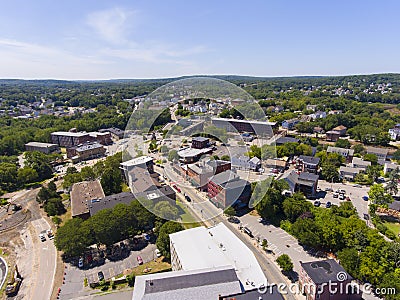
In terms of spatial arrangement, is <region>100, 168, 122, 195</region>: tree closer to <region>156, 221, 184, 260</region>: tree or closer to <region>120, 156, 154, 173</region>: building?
<region>120, 156, 154, 173</region>: building

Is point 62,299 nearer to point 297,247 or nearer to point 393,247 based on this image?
point 297,247

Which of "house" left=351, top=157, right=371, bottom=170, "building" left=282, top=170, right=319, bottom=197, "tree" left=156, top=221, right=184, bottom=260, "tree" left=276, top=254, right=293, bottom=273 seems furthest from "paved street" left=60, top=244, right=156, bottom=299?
"house" left=351, top=157, right=371, bottom=170

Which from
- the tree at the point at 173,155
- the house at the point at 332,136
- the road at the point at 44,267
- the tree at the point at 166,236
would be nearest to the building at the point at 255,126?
the tree at the point at 173,155

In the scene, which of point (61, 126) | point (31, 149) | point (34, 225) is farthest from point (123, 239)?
point (61, 126)

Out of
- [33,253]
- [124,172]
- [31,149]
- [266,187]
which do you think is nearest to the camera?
[33,253]

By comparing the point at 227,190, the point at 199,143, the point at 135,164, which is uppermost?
the point at 135,164

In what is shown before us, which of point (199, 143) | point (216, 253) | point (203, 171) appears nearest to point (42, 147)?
point (199, 143)

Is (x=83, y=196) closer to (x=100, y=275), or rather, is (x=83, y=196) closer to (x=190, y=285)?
(x=100, y=275)

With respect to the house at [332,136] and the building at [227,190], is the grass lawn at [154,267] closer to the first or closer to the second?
the building at [227,190]
